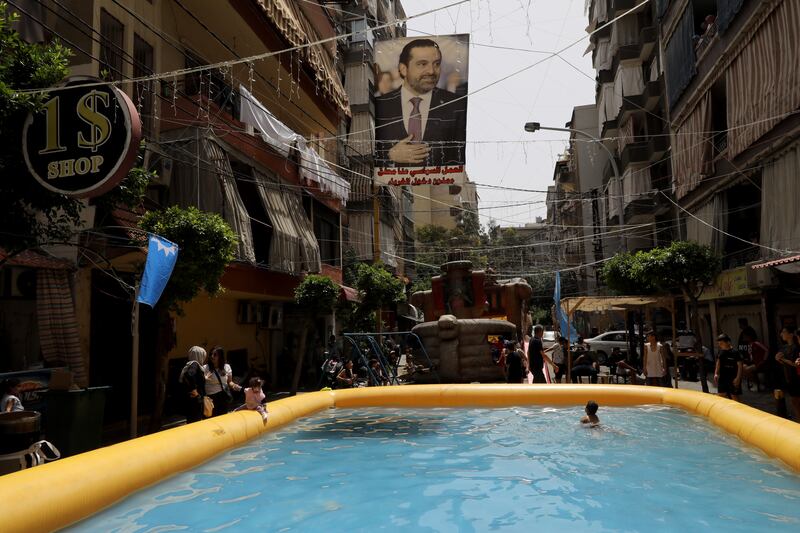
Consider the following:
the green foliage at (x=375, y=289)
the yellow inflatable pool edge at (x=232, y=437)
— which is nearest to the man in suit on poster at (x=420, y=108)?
the yellow inflatable pool edge at (x=232, y=437)

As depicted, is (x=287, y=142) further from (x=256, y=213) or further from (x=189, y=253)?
(x=189, y=253)

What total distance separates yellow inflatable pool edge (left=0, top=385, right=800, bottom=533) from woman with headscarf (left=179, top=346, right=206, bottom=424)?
55 cm

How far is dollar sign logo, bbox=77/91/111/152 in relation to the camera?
8.00 m

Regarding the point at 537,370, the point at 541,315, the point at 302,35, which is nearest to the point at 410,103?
the point at 302,35

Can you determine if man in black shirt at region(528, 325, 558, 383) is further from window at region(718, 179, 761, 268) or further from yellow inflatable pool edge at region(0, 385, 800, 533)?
window at region(718, 179, 761, 268)

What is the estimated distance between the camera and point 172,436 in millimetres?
8719

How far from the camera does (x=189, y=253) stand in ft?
35.1

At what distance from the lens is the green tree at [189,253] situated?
10703 millimetres

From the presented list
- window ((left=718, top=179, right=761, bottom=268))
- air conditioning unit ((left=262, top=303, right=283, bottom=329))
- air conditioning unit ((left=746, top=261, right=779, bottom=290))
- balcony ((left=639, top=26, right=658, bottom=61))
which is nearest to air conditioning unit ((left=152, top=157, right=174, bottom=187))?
air conditioning unit ((left=262, top=303, right=283, bottom=329))

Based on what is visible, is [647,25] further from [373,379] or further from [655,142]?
[373,379]

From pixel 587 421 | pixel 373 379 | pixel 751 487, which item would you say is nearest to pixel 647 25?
pixel 373 379

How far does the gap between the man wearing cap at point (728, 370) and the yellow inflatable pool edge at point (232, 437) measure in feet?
1.32

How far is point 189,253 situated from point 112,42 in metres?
6.29

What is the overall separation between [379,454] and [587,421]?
3.73 meters
